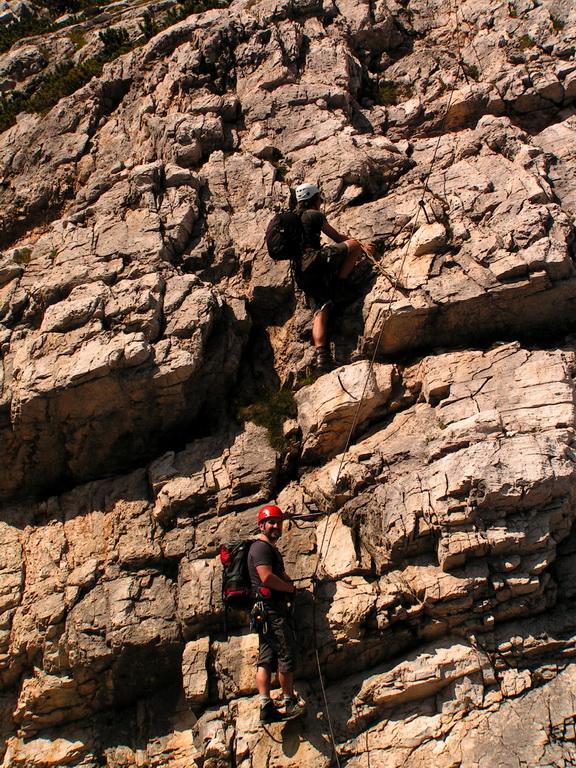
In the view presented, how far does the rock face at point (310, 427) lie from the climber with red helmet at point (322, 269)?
401 mm

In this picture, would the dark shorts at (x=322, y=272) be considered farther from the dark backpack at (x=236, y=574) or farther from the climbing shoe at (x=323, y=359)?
the dark backpack at (x=236, y=574)

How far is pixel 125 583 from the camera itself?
9.30 meters

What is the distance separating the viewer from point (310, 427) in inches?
390

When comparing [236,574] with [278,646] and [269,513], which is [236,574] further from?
[278,646]

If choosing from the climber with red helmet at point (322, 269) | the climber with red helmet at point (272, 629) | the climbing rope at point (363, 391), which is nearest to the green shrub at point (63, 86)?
the climber with red helmet at point (322, 269)

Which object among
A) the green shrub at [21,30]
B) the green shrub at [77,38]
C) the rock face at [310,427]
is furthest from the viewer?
the green shrub at [21,30]

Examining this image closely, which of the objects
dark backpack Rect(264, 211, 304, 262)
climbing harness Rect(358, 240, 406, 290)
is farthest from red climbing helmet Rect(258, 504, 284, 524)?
dark backpack Rect(264, 211, 304, 262)

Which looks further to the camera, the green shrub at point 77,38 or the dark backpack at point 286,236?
the green shrub at point 77,38

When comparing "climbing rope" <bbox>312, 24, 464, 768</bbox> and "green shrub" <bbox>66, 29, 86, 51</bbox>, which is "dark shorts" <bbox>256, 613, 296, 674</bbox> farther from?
"green shrub" <bbox>66, 29, 86, 51</bbox>

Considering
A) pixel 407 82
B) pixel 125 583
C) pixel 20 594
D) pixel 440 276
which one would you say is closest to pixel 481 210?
pixel 440 276

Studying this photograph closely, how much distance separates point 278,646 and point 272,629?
225 mm

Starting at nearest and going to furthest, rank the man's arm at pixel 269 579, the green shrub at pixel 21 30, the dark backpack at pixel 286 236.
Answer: the man's arm at pixel 269 579, the dark backpack at pixel 286 236, the green shrub at pixel 21 30

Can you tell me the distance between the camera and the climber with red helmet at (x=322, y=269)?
1045cm

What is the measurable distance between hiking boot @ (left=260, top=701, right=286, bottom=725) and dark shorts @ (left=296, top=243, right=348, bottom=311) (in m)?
6.16
